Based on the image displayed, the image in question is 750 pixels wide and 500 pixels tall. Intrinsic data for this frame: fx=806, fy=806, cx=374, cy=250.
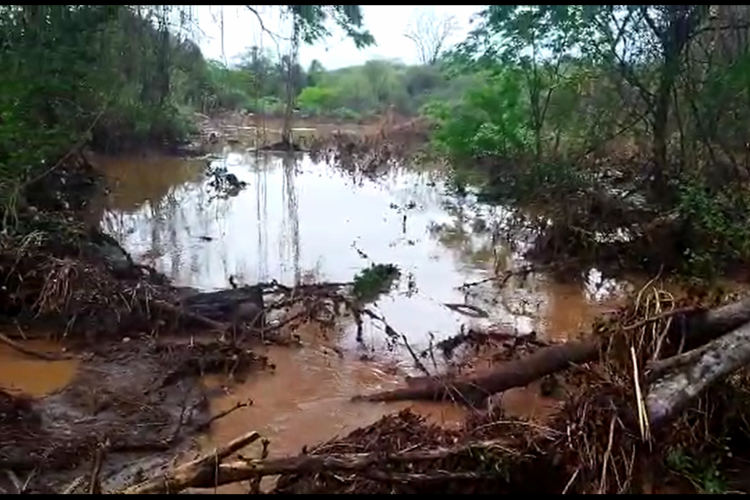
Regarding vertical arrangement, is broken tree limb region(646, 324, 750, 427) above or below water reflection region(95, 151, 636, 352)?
above

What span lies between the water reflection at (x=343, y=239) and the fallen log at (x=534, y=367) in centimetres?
133

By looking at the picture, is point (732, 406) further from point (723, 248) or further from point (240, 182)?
point (240, 182)

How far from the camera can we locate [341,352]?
22.8 ft

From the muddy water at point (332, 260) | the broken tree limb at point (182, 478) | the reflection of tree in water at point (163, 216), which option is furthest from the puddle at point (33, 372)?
the reflection of tree in water at point (163, 216)

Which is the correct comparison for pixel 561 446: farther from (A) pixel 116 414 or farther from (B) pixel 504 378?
(A) pixel 116 414

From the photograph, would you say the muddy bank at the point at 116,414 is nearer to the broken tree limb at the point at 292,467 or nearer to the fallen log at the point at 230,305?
the broken tree limb at the point at 292,467

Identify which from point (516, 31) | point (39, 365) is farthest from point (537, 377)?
point (516, 31)

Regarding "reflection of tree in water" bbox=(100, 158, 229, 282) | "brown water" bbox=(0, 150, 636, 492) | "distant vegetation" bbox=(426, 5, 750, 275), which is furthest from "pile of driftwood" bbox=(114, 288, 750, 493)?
"reflection of tree in water" bbox=(100, 158, 229, 282)

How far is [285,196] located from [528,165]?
5.26 meters

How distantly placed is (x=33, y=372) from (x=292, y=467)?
3461 mm

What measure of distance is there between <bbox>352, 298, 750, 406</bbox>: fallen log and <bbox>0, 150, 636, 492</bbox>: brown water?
Result: 5.7 inches

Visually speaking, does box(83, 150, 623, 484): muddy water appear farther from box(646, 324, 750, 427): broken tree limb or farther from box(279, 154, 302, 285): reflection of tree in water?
box(646, 324, 750, 427): broken tree limb

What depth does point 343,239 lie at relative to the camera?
477 inches

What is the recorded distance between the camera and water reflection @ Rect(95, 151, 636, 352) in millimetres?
8555
